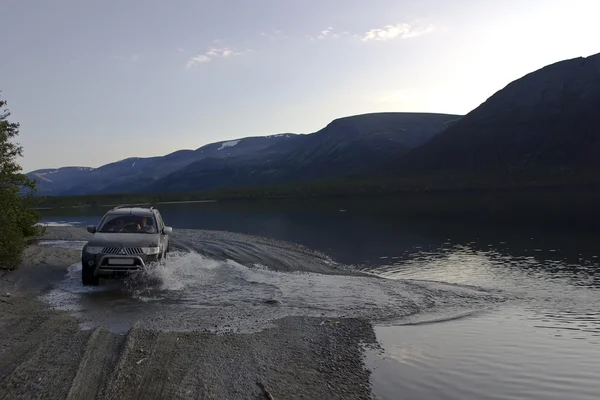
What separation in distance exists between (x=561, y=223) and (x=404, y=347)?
29.9 m

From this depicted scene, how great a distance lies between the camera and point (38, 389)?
624cm

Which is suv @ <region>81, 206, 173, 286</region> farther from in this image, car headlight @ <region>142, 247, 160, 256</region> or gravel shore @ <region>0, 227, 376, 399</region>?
gravel shore @ <region>0, 227, 376, 399</region>

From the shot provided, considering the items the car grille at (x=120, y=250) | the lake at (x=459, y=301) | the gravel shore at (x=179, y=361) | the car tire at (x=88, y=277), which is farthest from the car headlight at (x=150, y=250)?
the gravel shore at (x=179, y=361)

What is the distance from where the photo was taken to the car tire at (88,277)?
13445mm

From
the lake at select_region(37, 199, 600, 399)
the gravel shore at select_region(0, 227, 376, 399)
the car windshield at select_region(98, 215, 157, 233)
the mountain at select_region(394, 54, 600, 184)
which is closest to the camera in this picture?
the gravel shore at select_region(0, 227, 376, 399)

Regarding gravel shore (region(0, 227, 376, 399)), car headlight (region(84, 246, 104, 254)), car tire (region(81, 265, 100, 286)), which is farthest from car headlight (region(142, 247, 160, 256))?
gravel shore (region(0, 227, 376, 399))

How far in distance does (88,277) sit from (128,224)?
2.52 meters

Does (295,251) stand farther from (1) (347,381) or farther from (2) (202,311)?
(1) (347,381)

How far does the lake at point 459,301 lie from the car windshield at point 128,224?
6.75 feet

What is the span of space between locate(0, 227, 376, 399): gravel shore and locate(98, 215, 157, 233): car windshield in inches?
191

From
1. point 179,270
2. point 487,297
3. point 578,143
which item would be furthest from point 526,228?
point 578,143

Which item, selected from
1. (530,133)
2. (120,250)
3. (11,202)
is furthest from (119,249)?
Result: (530,133)

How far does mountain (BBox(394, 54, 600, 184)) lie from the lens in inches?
4990

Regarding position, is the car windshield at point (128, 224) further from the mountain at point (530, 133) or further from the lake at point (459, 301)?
the mountain at point (530, 133)
